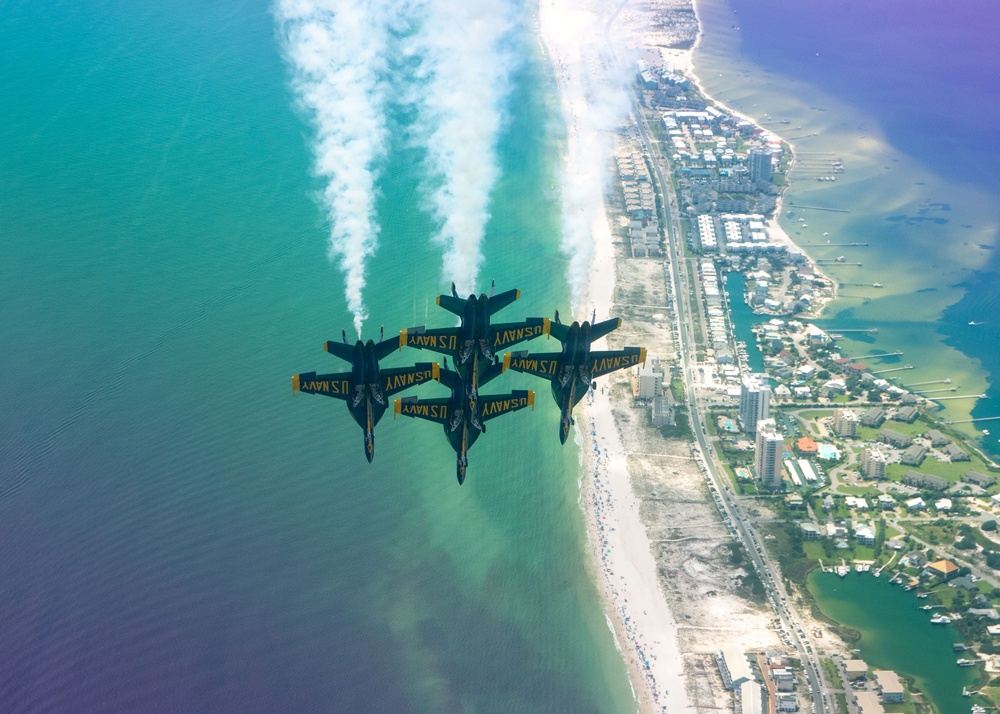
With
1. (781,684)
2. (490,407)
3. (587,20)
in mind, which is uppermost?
(587,20)

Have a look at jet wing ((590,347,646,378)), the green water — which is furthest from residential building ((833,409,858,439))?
jet wing ((590,347,646,378))

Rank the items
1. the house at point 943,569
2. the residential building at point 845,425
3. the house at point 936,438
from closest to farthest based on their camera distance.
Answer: the house at point 943,569
the house at point 936,438
the residential building at point 845,425

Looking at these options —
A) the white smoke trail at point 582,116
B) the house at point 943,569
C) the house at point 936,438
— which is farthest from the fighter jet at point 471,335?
the house at point 936,438

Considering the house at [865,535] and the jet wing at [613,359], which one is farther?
the house at [865,535]

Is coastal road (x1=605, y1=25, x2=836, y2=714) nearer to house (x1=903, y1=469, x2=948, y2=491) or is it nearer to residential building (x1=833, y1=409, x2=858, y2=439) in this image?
residential building (x1=833, y1=409, x2=858, y2=439)

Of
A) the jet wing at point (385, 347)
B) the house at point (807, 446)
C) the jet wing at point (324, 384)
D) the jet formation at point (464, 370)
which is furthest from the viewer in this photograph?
the house at point (807, 446)

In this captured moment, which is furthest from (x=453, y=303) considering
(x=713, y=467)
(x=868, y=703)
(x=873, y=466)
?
(x=873, y=466)

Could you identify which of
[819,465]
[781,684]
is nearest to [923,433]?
[819,465]

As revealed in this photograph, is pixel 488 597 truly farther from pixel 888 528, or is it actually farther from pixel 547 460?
pixel 888 528

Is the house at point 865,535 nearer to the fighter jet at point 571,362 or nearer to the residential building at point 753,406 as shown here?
the residential building at point 753,406
